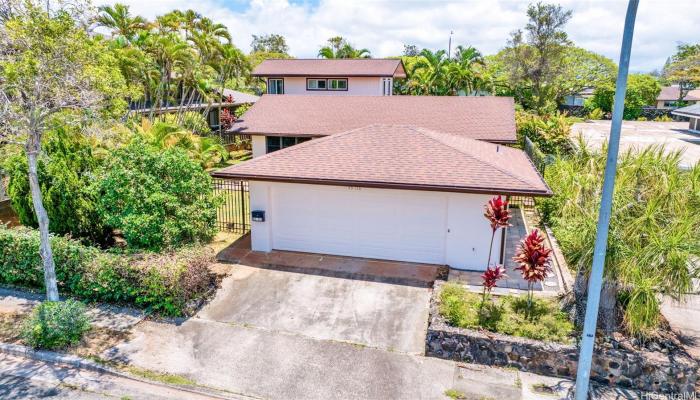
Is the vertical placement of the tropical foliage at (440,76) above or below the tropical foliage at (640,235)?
above

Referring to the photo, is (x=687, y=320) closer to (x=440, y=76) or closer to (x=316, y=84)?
(x=316, y=84)

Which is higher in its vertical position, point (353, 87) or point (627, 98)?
point (353, 87)

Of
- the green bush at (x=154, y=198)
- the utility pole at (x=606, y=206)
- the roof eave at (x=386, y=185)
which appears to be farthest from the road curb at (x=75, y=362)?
the roof eave at (x=386, y=185)

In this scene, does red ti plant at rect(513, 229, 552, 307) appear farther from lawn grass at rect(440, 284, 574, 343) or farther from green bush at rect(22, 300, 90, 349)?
green bush at rect(22, 300, 90, 349)

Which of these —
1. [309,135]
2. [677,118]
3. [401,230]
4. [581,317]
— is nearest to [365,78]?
[309,135]

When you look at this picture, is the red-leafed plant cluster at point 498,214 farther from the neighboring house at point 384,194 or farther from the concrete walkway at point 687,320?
the concrete walkway at point 687,320

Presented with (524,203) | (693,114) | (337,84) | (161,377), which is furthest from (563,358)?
(693,114)
